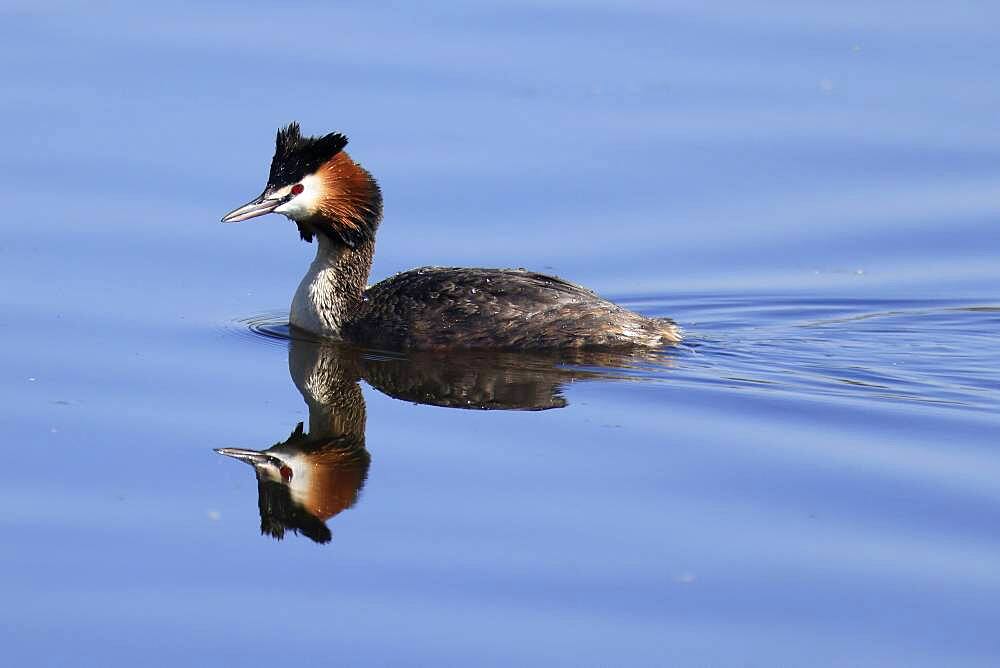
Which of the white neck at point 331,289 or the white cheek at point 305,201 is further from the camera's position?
the white cheek at point 305,201

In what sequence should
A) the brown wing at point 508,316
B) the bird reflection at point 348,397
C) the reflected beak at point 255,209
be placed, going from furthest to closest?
the reflected beak at point 255,209 → the brown wing at point 508,316 → the bird reflection at point 348,397

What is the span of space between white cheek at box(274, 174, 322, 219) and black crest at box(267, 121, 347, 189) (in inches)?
2.7

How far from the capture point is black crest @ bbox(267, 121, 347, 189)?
12469 mm

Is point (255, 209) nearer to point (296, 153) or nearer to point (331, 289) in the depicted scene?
point (296, 153)

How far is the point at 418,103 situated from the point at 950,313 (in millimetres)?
5277

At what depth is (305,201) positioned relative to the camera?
12.6m

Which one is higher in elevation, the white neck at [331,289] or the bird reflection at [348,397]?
the white neck at [331,289]

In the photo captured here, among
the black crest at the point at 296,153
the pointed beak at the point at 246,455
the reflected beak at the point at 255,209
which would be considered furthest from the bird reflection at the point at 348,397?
the black crest at the point at 296,153

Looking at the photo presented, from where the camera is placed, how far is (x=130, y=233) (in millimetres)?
13555

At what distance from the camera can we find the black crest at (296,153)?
1247cm

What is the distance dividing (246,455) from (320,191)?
3.30 m

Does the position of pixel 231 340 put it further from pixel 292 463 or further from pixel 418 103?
pixel 418 103

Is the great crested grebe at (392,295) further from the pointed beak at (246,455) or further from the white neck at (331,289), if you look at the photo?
the pointed beak at (246,455)

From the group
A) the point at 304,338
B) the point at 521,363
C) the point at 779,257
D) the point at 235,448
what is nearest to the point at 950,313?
the point at 779,257
